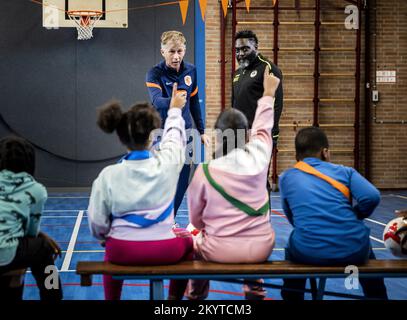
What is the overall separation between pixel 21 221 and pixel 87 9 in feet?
25.4

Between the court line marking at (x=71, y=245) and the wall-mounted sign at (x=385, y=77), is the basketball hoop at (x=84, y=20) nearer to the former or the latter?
the court line marking at (x=71, y=245)

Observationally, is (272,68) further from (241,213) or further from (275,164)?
(275,164)

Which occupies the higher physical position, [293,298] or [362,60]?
[362,60]

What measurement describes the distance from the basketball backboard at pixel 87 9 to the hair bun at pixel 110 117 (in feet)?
24.7

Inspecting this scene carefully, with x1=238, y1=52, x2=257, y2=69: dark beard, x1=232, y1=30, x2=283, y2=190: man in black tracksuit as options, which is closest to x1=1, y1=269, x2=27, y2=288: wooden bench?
x1=232, y1=30, x2=283, y2=190: man in black tracksuit

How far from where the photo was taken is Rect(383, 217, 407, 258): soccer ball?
3203mm

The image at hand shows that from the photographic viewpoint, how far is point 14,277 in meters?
2.72

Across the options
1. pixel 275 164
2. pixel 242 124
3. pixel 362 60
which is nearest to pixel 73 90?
pixel 275 164

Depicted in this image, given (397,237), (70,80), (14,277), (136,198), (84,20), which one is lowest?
(14,277)

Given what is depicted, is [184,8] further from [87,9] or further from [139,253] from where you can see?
[139,253]

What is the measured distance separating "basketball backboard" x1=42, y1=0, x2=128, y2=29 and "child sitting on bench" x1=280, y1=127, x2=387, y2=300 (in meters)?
7.84

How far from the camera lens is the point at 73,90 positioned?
33.8ft

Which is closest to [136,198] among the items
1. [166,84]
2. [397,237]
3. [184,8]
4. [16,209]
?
[16,209]
